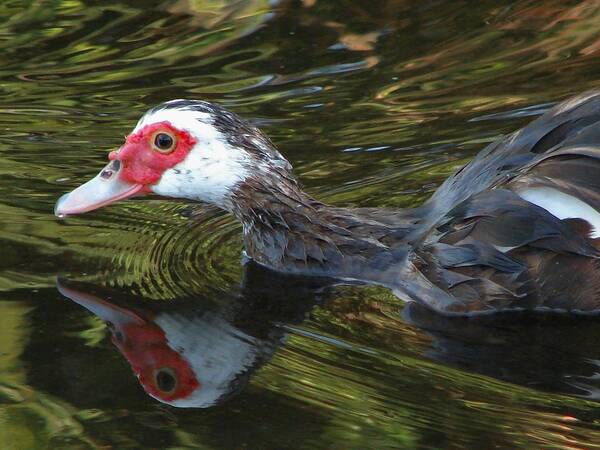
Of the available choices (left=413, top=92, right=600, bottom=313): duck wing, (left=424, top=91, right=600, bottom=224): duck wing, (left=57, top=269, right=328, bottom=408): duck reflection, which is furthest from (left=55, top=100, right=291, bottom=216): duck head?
(left=413, top=92, right=600, bottom=313): duck wing

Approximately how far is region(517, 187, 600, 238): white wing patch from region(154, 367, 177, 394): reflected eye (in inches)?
73.2

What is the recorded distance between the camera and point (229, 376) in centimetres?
570

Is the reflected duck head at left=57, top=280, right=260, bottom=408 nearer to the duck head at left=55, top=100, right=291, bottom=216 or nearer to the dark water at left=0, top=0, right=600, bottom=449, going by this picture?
the dark water at left=0, top=0, right=600, bottom=449

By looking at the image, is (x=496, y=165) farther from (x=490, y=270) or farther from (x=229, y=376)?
(x=229, y=376)

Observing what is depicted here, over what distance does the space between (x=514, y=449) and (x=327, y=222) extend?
2.36 meters

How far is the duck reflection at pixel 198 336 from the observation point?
5648 mm

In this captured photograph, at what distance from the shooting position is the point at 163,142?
712 cm

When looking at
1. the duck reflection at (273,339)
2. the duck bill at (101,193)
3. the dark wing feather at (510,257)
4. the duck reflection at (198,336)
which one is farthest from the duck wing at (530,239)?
the duck bill at (101,193)

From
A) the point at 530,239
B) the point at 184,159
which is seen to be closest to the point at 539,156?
the point at 530,239

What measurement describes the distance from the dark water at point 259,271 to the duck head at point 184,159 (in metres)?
0.28

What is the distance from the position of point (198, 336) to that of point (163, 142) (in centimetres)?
134

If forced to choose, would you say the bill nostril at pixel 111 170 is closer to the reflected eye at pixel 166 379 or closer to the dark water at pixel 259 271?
the dark water at pixel 259 271

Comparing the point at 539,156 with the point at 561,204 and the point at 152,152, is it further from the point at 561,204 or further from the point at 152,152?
the point at 152,152

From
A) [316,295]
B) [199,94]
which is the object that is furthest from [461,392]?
[199,94]
